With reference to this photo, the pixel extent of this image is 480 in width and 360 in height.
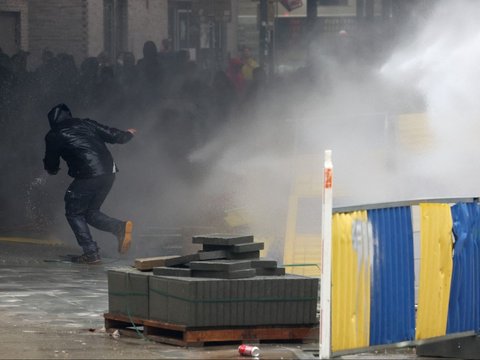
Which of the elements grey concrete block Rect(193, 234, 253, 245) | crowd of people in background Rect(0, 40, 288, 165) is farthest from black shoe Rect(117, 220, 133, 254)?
crowd of people in background Rect(0, 40, 288, 165)

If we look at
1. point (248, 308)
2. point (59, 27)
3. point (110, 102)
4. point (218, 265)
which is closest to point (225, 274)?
point (218, 265)

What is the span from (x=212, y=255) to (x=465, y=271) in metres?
1.84

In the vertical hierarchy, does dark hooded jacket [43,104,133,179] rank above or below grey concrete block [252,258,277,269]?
above

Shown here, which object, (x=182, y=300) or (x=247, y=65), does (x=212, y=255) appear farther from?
(x=247, y=65)

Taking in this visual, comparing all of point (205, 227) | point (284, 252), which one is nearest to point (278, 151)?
point (205, 227)

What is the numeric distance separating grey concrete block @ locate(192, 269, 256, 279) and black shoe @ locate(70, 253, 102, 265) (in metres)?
5.60

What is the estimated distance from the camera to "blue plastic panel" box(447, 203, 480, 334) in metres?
10.7

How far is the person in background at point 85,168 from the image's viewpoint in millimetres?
16750

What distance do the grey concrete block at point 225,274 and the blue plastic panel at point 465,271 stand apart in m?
1.46

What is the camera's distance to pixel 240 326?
1125cm

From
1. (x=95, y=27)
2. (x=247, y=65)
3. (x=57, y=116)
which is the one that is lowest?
(x=57, y=116)

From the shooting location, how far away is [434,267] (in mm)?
10602

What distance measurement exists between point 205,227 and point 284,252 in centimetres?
330

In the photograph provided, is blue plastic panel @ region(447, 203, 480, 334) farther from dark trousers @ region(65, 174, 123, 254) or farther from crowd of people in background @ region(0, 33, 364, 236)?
crowd of people in background @ region(0, 33, 364, 236)
